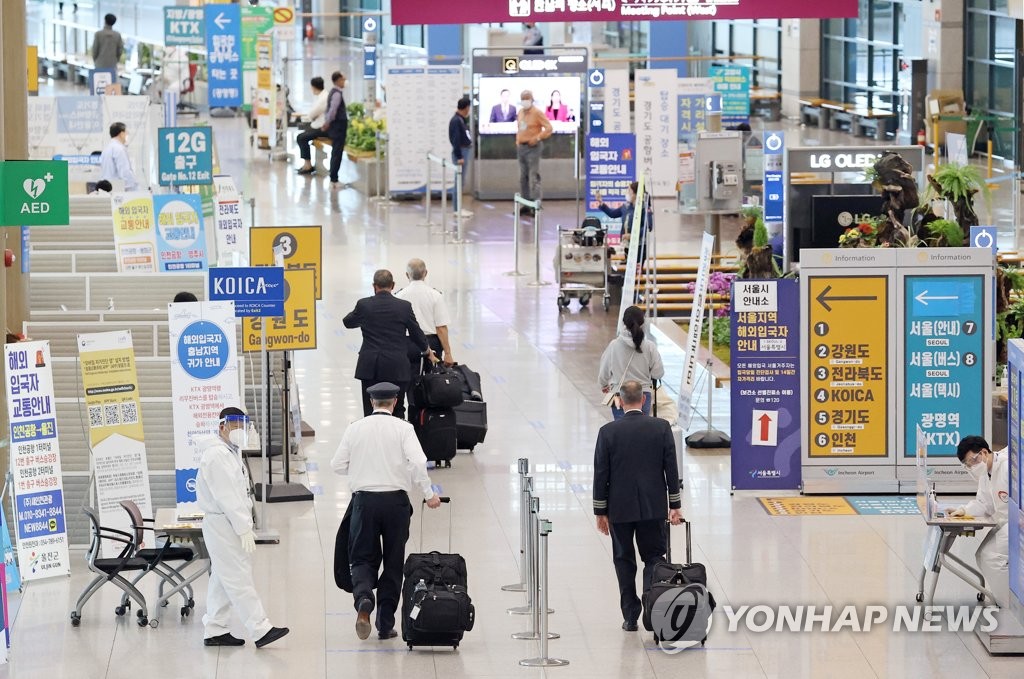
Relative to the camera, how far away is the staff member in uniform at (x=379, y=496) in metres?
9.93

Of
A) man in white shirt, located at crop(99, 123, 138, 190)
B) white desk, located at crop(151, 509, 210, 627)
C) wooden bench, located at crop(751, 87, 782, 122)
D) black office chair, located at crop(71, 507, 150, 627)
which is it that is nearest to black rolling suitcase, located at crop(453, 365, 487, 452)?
white desk, located at crop(151, 509, 210, 627)

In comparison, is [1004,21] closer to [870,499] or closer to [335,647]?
[870,499]

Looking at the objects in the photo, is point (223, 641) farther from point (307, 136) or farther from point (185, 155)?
point (307, 136)

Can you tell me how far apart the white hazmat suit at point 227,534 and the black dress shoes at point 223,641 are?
0.03m

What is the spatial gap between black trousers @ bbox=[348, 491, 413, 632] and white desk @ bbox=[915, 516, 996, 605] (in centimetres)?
309

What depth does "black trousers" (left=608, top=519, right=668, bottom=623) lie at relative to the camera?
10109 mm

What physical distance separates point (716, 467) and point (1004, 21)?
21.3 meters

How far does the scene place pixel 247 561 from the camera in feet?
32.5

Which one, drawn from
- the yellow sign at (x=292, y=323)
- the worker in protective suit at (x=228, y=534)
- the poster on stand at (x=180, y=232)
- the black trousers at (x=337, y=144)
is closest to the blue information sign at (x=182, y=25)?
the black trousers at (x=337, y=144)

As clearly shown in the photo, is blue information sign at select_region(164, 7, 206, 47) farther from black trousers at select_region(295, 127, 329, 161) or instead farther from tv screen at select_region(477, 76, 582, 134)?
tv screen at select_region(477, 76, 582, 134)

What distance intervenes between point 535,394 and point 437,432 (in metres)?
2.65

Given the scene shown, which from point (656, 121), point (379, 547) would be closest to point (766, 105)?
point (656, 121)

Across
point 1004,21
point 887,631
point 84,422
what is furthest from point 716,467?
point 1004,21

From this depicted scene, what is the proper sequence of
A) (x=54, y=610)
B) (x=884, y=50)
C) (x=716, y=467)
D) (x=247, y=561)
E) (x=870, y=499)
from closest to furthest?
(x=247, y=561), (x=54, y=610), (x=870, y=499), (x=716, y=467), (x=884, y=50)
